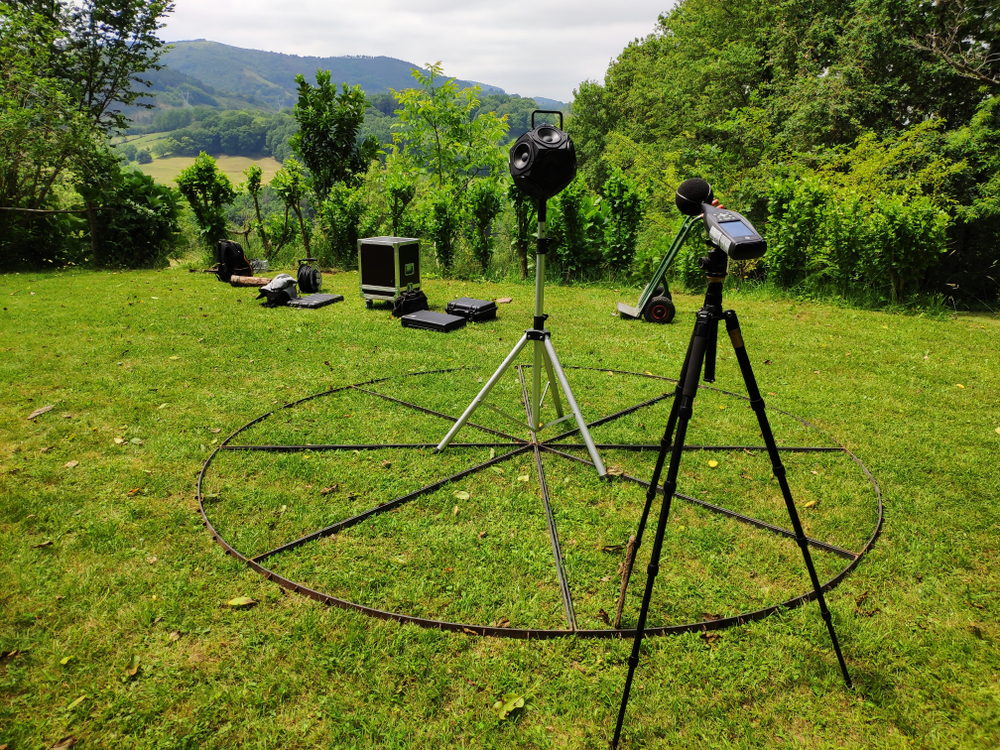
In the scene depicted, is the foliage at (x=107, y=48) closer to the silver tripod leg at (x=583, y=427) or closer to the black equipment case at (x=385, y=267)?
the black equipment case at (x=385, y=267)

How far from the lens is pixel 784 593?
2477mm

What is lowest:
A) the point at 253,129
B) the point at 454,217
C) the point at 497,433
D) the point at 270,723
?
the point at 270,723

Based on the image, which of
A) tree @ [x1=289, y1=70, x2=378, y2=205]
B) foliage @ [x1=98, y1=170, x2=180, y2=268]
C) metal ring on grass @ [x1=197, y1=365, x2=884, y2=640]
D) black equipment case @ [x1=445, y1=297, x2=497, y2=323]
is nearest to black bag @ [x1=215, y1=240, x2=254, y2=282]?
foliage @ [x1=98, y1=170, x2=180, y2=268]

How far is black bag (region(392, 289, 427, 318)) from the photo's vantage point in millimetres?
6934

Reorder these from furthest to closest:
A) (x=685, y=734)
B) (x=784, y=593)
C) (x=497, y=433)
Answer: (x=497, y=433)
(x=784, y=593)
(x=685, y=734)

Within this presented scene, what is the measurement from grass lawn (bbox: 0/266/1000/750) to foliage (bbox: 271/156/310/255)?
5.73 metres

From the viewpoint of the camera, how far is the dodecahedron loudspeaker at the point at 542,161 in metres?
3.06

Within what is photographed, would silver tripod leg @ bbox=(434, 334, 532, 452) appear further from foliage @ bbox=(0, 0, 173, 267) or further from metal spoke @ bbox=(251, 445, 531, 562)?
foliage @ bbox=(0, 0, 173, 267)

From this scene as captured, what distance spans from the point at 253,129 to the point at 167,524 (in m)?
112

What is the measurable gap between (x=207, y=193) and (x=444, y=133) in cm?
468

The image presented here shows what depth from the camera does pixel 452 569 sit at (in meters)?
2.62

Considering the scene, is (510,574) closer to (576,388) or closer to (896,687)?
(896,687)

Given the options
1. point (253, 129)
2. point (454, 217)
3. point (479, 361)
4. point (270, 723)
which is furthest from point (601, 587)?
point (253, 129)

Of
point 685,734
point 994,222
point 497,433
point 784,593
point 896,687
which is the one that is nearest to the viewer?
point 685,734
